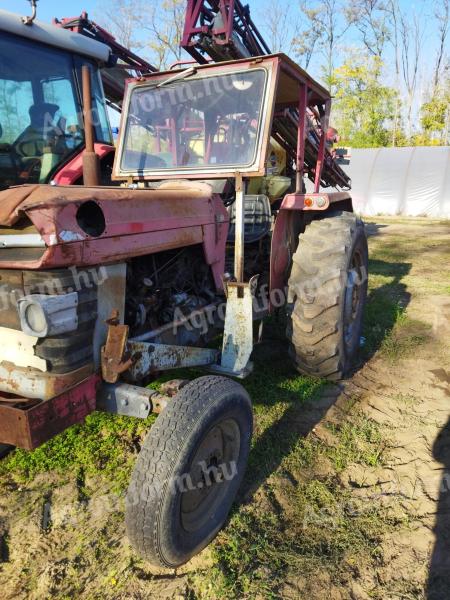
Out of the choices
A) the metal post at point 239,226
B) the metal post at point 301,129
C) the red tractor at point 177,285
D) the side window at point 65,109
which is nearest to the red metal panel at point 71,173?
the side window at point 65,109

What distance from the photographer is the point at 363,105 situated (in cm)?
2753

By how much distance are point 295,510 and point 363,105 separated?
96.3ft

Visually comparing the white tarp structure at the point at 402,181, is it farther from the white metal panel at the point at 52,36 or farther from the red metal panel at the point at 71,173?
the red metal panel at the point at 71,173

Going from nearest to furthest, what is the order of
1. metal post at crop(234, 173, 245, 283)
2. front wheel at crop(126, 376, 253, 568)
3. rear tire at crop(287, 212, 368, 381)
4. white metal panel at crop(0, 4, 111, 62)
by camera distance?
1. front wheel at crop(126, 376, 253, 568)
2. metal post at crop(234, 173, 245, 283)
3. rear tire at crop(287, 212, 368, 381)
4. white metal panel at crop(0, 4, 111, 62)

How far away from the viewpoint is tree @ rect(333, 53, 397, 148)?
27.2 meters

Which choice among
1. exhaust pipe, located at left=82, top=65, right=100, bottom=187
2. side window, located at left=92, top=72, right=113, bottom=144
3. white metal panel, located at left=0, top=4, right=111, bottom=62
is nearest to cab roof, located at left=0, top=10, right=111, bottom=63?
white metal panel, located at left=0, top=4, right=111, bottom=62

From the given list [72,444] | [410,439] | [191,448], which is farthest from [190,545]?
[410,439]

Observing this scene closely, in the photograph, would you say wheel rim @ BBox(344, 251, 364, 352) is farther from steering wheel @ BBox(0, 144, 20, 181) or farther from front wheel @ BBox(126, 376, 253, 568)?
steering wheel @ BBox(0, 144, 20, 181)

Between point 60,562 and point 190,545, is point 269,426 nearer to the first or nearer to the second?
point 190,545

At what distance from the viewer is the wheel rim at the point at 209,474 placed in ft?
6.54

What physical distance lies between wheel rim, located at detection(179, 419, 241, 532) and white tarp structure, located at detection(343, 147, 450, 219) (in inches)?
643

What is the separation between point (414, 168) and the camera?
16.9m

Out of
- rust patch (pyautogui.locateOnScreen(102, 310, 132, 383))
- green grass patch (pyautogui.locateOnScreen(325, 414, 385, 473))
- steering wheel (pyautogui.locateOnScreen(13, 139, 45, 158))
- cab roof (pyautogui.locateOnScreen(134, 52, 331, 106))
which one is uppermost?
cab roof (pyautogui.locateOnScreen(134, 52, 331, 106))

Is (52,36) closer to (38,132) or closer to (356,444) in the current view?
(38,132)
